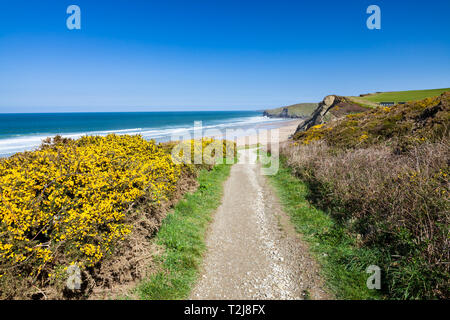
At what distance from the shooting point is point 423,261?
4.11m

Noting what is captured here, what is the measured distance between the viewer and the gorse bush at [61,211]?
11.2 ft

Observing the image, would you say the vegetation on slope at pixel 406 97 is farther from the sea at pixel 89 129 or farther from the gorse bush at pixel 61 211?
the gorse bush at pixel 61 211

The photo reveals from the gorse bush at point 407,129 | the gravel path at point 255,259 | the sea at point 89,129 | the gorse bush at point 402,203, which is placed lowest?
the gravel path at point 255,259

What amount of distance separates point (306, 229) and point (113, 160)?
6819mm

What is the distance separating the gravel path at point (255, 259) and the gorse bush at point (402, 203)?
1641mm

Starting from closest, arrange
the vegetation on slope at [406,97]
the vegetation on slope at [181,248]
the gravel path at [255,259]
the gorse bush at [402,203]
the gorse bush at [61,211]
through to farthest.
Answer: the gorse bush at [61,211], the gorse bush at [402,203], the vegetation on slope at [181,248], the gravel path at [255,259], the vegetation on slope at [406,97]

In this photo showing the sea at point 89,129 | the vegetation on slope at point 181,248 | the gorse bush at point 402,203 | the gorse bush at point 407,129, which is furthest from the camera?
the sea at point 89,129

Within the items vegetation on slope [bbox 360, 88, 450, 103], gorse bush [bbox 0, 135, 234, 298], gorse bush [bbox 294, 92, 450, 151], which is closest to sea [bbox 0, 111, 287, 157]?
gorse bush [bbox 0, 135, 234, 298]

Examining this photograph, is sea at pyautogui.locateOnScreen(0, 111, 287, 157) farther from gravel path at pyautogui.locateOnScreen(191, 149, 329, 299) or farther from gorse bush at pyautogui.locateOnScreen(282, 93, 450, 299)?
gorse bush at pyautogui.locateOnScreen(282, 93, 450, 299)

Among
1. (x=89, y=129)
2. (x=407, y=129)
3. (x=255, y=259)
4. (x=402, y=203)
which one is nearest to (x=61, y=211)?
(x=255, y=259)

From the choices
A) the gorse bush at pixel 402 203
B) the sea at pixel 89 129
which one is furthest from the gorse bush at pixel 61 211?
the gorse bush at pixel 402 203

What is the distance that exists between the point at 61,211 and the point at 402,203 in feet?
26.4
